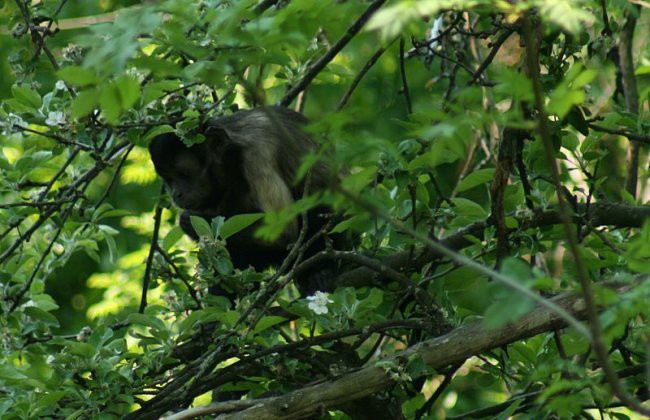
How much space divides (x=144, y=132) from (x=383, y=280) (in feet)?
4.08

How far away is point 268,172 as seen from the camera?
609cm

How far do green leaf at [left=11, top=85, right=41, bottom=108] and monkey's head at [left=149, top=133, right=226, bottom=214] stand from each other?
5.12ft

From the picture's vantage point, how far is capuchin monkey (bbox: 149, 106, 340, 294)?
5.79 metres

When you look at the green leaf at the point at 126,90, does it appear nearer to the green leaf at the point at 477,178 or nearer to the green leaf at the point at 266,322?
the green leaf at the point at 266,322

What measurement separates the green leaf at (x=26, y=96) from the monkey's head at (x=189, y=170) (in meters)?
1.56

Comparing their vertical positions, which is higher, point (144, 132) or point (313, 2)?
point (313, 2)

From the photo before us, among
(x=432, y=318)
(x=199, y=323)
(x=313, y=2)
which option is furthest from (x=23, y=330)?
(x=313, y=2)

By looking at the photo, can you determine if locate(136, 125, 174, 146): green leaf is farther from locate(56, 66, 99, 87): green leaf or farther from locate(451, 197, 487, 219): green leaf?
locate(56, 66, 99, 87): green leaf

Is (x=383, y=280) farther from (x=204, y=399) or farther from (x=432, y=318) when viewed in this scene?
(x=204, y=399)

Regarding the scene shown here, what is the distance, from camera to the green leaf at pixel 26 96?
4136 mm

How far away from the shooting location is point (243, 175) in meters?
6.16

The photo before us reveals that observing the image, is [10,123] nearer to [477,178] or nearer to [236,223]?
[236,223]

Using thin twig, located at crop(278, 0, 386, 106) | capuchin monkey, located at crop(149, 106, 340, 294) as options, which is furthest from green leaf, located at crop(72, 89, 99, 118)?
capuchin monkey, located at crop(149, 106, 340, 294)

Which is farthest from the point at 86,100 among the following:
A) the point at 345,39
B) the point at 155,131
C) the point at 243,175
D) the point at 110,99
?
the point at 243,175
